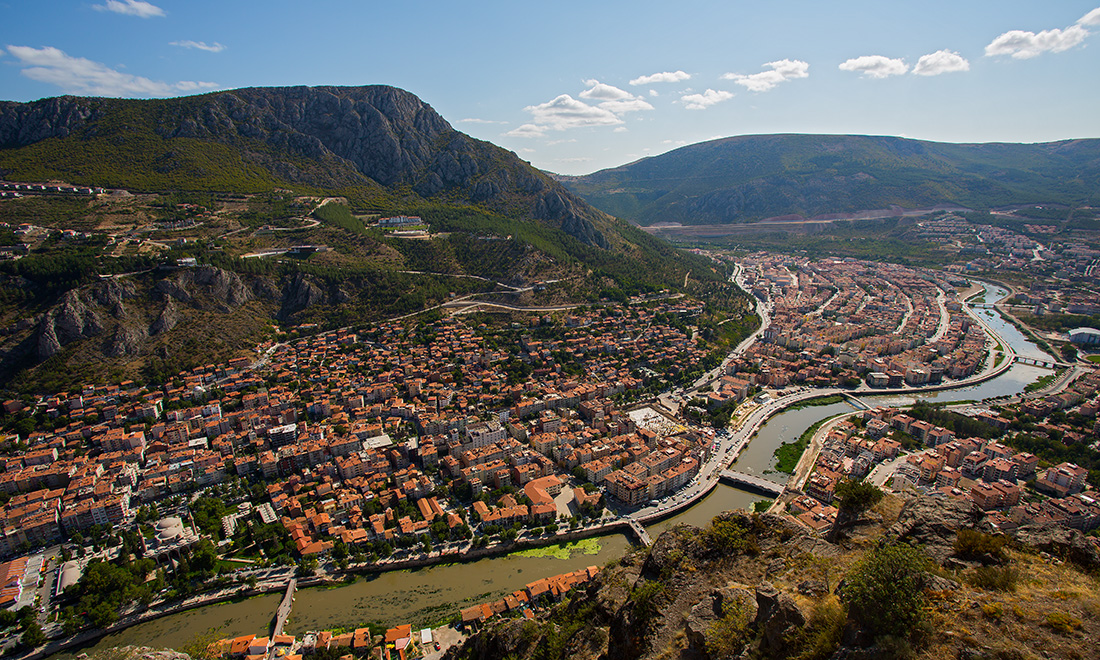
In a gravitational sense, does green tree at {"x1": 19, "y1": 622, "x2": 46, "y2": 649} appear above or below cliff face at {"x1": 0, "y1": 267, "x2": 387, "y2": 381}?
below

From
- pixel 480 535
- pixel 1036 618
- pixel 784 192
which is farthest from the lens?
pixel 784 192

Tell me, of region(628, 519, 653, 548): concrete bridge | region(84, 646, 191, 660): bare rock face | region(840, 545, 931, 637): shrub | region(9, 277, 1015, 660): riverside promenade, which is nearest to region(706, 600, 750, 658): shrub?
region(840, 545, 931, 637): shrub

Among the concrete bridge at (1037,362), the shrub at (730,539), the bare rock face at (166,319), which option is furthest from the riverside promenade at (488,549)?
the concrete bridge at (1037,362)

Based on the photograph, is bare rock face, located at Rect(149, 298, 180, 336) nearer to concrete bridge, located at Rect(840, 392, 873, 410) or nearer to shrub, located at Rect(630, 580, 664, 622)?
shrub, located at Rect(630, 580, 664, 622)

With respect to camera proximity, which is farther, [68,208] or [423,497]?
[68,208]

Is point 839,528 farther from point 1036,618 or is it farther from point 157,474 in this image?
point 157,474

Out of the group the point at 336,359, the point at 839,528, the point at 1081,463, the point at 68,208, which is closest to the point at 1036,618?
the point at 839,528

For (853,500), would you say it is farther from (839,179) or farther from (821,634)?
(839,179)

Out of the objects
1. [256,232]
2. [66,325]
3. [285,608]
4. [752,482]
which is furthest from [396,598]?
[256,232]
